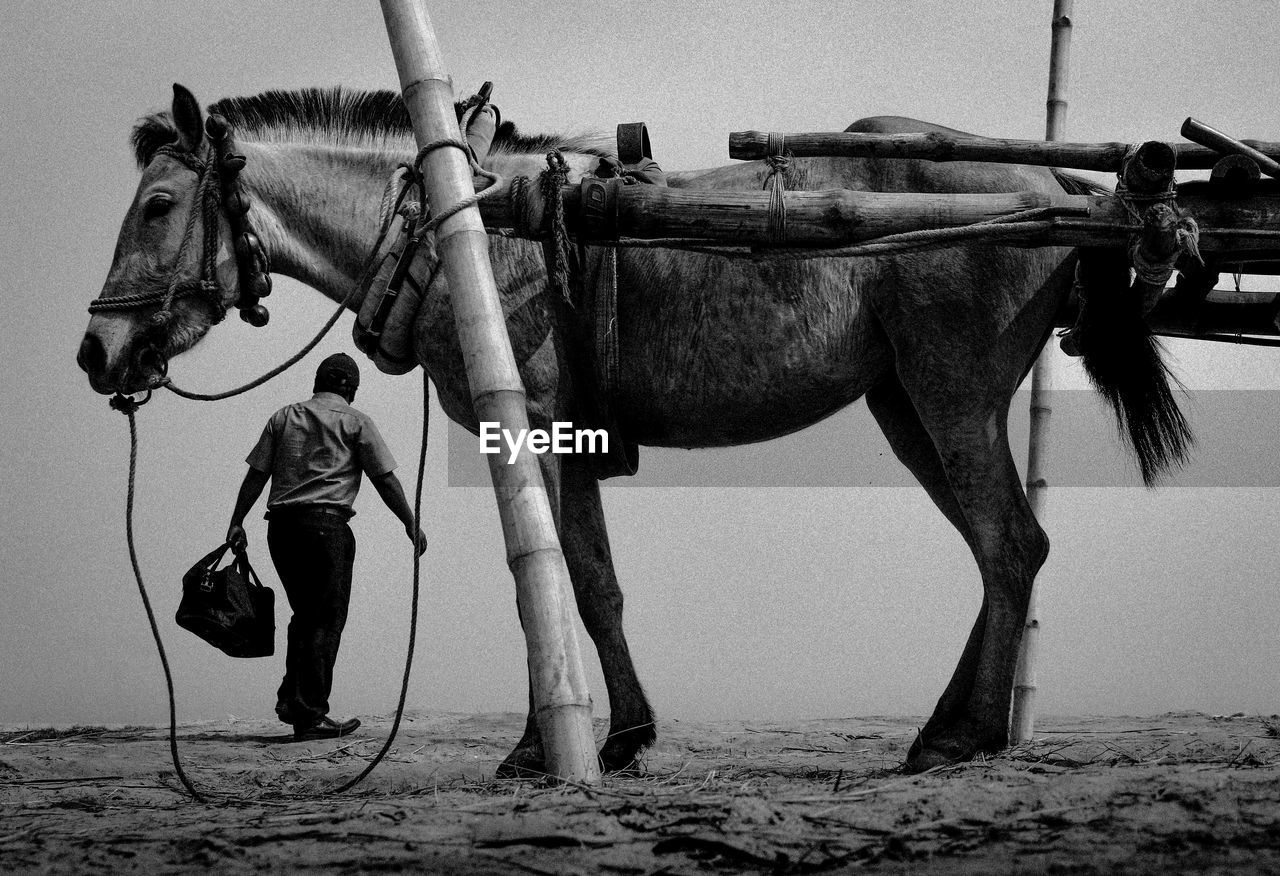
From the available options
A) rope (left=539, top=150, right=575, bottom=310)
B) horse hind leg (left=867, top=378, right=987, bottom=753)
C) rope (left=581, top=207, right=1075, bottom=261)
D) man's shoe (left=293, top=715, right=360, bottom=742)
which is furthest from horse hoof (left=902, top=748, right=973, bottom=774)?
man's shoe (left=293, top=715, right=360, bottom=742)

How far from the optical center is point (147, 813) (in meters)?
3.92

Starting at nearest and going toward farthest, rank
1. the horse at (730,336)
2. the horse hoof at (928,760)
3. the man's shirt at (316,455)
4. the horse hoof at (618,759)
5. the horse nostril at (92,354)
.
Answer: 1. the horse hoof at (928,760)
2. the horse at (730,336)
3. the horse hoof at (618,759)
4. the horse nostril at (92,354)
5. the man's shirt at (316,455)

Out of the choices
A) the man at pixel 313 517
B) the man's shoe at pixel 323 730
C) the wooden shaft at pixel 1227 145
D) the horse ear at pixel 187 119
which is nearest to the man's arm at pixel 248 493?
the man at pixel 313 517

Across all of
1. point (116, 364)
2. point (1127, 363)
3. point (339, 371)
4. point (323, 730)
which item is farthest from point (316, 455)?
point (1127, 363)

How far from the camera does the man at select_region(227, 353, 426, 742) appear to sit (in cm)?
681

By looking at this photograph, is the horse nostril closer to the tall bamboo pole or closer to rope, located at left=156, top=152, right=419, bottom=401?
rope, located at left=156, top=152, right=419, bottom=401

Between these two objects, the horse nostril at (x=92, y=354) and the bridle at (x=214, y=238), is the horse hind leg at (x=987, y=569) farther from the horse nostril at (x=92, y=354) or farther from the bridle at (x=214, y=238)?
the horse nostril at (x=92, y=354)

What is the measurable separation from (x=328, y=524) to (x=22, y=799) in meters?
2.37

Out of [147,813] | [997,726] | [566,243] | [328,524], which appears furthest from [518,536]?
[328,524]

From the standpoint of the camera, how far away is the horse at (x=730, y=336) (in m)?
4.75

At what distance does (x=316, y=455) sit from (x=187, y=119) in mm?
2137

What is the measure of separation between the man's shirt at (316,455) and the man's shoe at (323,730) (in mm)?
1075

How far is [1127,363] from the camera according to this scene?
188 inches

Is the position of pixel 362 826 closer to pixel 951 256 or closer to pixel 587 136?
pixel 951 256
